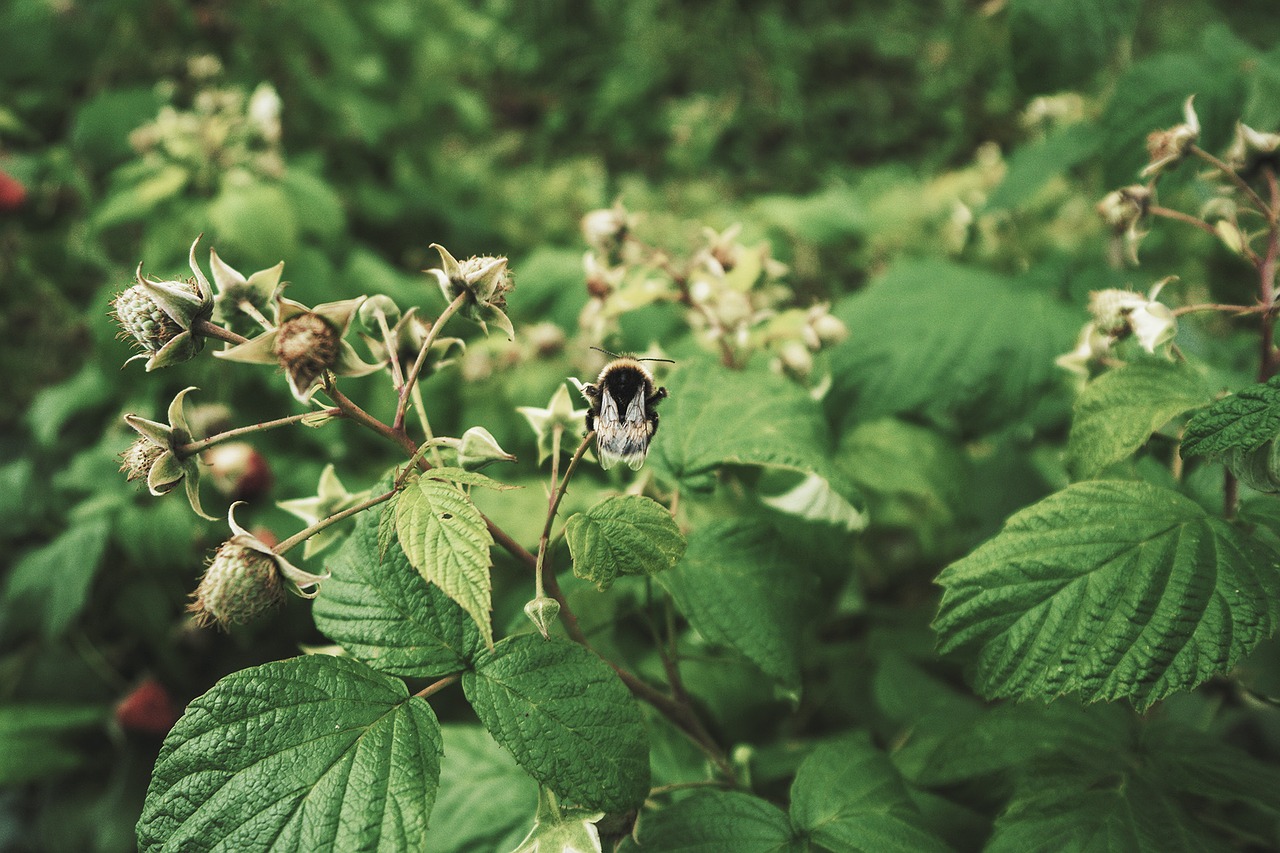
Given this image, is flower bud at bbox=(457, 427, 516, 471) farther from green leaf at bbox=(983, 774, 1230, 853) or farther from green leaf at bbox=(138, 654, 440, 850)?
green leaf at bbox=(983, 774, 1230, 853)

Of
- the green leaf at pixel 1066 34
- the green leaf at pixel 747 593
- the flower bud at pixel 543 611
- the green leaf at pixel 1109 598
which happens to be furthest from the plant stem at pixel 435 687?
the green leaf at pixel 1066 34

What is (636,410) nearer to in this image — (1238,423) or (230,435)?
(230,435)

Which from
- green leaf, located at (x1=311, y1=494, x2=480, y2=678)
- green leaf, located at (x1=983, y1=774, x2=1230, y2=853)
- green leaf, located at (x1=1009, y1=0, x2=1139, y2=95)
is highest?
green leaf, located at (x1=1009, y1=0, x2=1139, y2=95)

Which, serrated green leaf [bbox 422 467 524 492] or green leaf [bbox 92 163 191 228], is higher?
serrated green leaf [bbox 422 467 524 492]

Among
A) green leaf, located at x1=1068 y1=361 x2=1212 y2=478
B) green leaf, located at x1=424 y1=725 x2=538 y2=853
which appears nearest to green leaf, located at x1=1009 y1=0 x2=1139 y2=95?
green leaf, located at x1=1068 y1=361 x2=1212 y2=478

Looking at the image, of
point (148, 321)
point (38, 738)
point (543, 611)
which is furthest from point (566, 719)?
point (38, 738)

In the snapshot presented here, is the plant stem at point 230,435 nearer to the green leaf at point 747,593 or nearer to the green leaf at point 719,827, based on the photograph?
the green leaf at point 747,593
